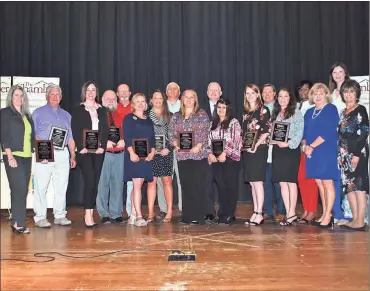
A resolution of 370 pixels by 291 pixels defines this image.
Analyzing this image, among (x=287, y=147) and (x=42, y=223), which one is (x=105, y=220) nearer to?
(x=42, y=223)

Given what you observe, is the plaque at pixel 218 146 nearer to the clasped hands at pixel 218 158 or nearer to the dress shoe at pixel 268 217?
the clasped hands at pixel 218 158

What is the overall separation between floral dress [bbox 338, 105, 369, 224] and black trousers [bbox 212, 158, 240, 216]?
3.75 feet

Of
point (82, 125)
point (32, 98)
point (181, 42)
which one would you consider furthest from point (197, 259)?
point (181, 42)

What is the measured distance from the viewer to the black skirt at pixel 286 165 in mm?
5109

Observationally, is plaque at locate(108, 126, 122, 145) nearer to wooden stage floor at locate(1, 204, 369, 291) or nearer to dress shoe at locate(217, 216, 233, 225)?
wooden stage floor at locate(1, 204, 369, 291)

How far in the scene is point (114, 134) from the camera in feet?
17.0

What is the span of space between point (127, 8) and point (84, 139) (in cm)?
335

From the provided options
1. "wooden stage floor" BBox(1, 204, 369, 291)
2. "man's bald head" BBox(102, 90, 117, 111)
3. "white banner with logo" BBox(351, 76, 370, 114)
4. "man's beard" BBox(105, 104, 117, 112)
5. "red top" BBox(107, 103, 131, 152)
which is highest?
"white banner with logo" BBox(351, 76, 370, 114)

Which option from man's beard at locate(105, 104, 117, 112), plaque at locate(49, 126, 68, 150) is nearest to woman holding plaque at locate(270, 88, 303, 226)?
man's beard at locate(105, 104, 117, 112)

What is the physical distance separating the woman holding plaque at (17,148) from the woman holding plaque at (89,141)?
0.52 meters

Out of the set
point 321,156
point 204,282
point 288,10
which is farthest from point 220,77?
point 204,282

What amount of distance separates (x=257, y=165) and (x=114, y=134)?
1622mm

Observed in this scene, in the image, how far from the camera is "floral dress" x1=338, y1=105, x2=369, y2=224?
471 centimetres

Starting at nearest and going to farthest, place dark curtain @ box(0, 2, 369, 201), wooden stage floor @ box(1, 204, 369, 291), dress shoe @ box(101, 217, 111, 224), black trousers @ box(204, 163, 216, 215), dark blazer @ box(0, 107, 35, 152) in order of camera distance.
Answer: wooden stage floor @ box(1, 204, 369, 291) → dark blazer @ box(0, 107, 35, 152) → dress shoe @ box(101, 217, 111, 224) → black trousers @ box(204, 163, 216, 215) → dark curtain @ box(0, 2, 369, 201)
